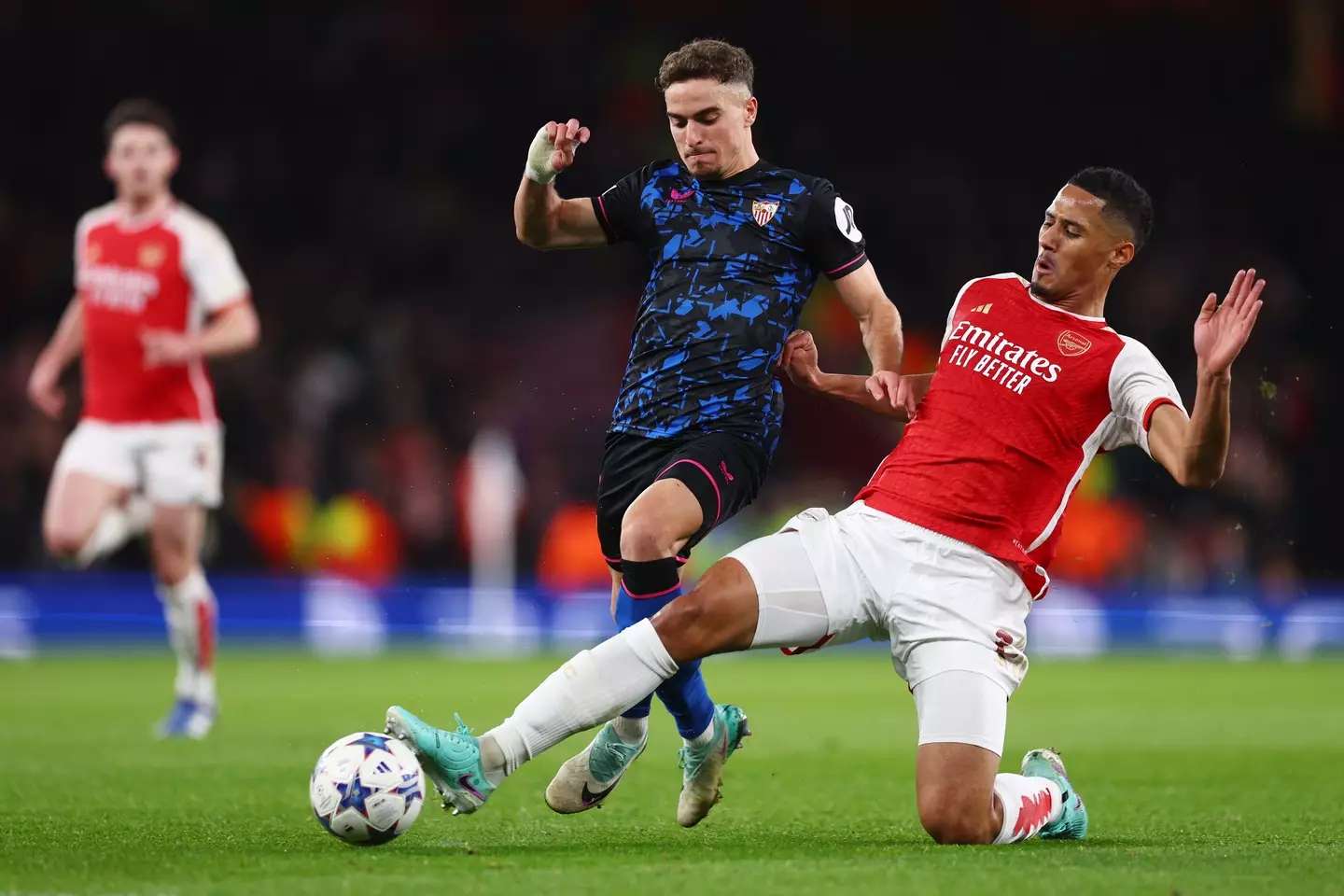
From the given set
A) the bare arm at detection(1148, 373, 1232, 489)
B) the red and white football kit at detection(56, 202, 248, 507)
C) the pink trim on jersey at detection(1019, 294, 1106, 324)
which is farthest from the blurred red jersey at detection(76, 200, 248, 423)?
the bare arm at detection(1148, 373, 1232, 489)

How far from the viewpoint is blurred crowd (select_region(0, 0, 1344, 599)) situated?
645 inches

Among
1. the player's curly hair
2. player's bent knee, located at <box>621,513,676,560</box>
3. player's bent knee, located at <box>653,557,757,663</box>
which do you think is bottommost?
player's bent knee, located at <box>653,557,757,663</box>

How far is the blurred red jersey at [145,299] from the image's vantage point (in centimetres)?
893

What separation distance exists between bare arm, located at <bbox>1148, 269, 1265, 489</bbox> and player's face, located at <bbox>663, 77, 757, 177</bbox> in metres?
1.65

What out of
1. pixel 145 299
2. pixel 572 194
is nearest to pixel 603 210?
pixel 145 299

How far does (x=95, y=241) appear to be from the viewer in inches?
356

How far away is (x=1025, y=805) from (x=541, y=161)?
7.77 feet

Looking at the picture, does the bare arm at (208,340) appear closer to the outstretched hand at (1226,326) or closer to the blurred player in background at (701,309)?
the blurred player in background at (701,309)

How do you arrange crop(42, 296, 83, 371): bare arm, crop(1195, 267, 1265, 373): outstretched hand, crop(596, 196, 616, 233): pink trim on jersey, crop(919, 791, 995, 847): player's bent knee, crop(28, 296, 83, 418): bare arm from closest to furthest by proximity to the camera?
crop(1195, 267, 1265, 373): outstretched hand < crop(919, 791, 995, 847): player's bent knee < crop(596, 196, 616, 233): pink trim on jersey < crop(28, 296, 83, 418): bare arm < crop(42, 296, 83, 371): bare arm

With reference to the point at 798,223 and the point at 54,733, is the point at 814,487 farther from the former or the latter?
the point at 798,223

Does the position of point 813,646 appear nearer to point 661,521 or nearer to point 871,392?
point 661,521

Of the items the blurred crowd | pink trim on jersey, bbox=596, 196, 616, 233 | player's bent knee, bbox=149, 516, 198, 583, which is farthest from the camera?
the blurred crowd

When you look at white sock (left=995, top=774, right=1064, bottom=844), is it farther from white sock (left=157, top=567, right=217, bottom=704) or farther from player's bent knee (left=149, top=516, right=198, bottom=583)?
player's bent knee (left=149, top=516, right=198, bottom=583)

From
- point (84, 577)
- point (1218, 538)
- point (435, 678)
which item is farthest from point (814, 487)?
point (84, 577)
